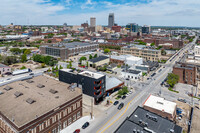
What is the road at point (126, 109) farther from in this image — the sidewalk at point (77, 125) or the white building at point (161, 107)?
the white building at point (161, 107)

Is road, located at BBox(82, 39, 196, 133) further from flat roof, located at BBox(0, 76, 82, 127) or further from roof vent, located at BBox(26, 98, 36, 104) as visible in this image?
roof vent, located at BBox(26, 98, 36, 104)

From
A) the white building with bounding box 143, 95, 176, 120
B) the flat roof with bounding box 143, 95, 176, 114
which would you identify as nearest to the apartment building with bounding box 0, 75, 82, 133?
the white building with bounding box 143, 95, 176, 120

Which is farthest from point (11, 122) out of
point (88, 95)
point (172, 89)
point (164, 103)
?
point (172, 89)

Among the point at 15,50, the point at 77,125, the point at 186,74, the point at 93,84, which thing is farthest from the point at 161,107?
the point at 15,50

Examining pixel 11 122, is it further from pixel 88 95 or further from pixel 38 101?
pixel 88 95

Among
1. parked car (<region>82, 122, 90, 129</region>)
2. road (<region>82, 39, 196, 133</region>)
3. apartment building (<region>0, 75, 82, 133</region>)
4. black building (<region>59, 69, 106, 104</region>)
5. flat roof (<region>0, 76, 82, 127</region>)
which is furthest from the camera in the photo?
black building (<region>59, 69, 106, 104</region>)

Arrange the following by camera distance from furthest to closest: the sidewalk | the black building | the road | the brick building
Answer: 1. the brick building
2. the black building
3. the road
4. the sidewalk

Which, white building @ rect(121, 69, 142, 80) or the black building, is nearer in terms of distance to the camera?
the black building

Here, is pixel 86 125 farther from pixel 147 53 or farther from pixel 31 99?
pixel 147 53

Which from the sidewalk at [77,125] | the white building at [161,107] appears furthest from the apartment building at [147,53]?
the sidewalk at [77,125]
